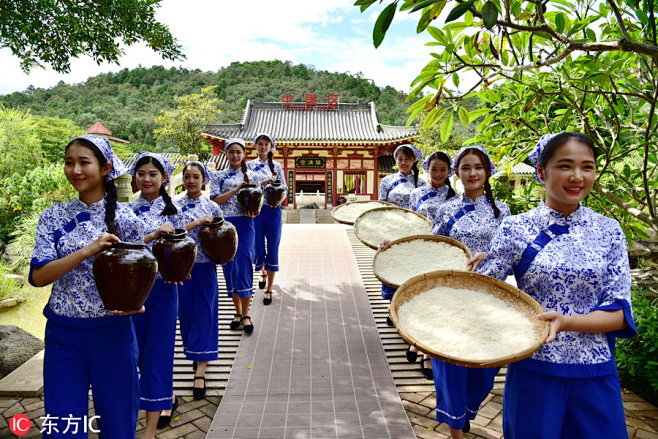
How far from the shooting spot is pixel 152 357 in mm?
2527

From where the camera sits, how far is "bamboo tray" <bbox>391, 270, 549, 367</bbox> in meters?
1.43

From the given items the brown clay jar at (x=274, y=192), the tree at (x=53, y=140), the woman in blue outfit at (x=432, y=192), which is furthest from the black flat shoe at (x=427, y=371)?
the tree at (x=53, y=140)

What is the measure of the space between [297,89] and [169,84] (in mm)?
19814

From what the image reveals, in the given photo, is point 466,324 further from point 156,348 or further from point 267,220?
point 267,220

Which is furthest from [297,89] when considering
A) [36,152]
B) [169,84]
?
[36,152]

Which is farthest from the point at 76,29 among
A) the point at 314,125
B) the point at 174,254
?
the point at 314,125

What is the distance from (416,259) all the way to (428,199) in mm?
1150

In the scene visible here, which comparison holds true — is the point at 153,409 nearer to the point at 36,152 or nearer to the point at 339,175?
the point at 36,152

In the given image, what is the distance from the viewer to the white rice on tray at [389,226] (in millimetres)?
3264

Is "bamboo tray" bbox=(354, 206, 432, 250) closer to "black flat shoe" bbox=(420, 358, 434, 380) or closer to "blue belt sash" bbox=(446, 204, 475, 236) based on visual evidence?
"blue belt sash" bbox=(446, 204, 475, 236)

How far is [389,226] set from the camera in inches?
133

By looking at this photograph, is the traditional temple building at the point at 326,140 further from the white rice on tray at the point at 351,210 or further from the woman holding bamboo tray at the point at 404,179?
the white rice on tray at the point at 351,210

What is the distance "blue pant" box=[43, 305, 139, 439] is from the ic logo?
977 millimetres

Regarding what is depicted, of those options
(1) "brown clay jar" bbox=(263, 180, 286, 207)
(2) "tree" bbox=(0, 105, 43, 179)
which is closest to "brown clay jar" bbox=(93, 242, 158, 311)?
(1) "brown clay jar" bbox=(263, 180, 286, 207)
